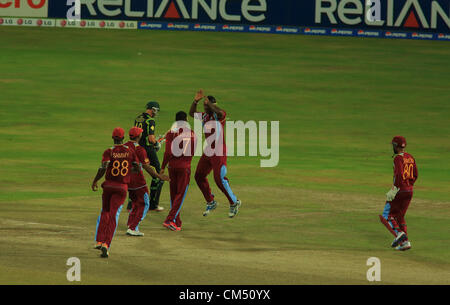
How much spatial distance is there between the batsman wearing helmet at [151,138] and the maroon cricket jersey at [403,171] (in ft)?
17.1

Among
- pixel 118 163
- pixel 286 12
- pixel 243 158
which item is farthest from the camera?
pixel 286 12

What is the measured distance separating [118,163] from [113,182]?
1.11 feet

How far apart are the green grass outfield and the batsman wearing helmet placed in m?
0.74

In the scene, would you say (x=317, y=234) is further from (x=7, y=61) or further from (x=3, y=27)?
(x=3, y=27)

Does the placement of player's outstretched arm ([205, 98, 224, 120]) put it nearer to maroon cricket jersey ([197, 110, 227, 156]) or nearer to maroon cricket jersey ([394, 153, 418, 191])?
maroon cricket jersey ([197, 110, 227, 156])

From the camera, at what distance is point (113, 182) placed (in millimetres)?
13414

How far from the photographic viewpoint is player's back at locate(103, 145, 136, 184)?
13.3 meters

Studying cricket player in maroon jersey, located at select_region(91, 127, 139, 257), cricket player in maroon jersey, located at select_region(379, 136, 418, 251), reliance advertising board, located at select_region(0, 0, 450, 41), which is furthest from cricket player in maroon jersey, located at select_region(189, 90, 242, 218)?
reliance advertising board, located at select_region(0, 0, 450, 41)

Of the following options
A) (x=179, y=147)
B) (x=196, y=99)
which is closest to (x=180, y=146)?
(x=179, y=147)

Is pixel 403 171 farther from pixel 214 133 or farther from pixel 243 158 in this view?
pixel 243 158

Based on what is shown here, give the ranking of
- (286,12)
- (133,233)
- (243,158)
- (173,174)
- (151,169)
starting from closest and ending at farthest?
(151,169)
(133,233)
(173,174)
(243,158)
(286,12)

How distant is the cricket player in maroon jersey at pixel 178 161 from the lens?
15727 mm
